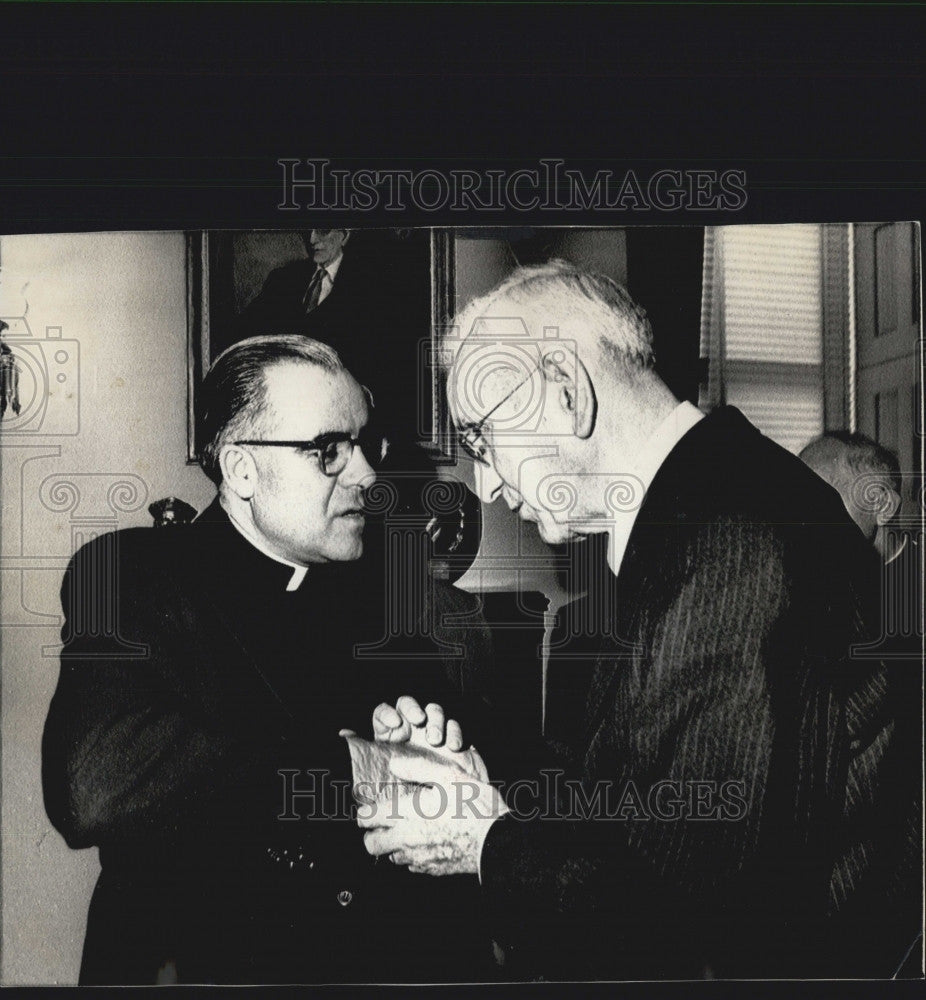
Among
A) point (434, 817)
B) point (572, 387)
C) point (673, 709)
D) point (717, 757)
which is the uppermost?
point (572, 387)

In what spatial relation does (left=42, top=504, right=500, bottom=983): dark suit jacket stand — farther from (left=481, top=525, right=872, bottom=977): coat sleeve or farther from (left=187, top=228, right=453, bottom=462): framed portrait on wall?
(left=187, top=228, right=453, bottom=462): framed portrait on wall

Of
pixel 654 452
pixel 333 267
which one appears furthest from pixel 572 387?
pixel 333 267

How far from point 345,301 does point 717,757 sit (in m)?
1.25

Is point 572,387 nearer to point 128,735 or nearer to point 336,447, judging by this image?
point 336,447

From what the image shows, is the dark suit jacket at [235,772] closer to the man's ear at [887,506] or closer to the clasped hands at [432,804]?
the clasped hands at [432,804]

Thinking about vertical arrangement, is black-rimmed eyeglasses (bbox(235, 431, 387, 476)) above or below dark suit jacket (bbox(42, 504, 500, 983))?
above

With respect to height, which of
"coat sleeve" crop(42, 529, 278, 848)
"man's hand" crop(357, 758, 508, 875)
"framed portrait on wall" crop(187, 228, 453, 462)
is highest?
"framed portrait on wall" crop(187, 228, 453, 462)

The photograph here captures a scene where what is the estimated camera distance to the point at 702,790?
6.23 ft

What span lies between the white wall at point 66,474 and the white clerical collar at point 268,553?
0.08m

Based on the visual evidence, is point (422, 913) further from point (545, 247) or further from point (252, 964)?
point (545, 247)

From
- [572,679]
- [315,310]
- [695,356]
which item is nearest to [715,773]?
[572,679]

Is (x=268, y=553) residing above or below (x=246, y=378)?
below

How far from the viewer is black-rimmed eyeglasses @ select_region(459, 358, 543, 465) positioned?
194 centimetres

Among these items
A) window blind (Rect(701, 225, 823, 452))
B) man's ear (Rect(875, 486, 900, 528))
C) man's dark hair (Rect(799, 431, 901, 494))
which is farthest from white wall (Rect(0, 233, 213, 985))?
man's ear (Rect(875, 486, 900, 528))
